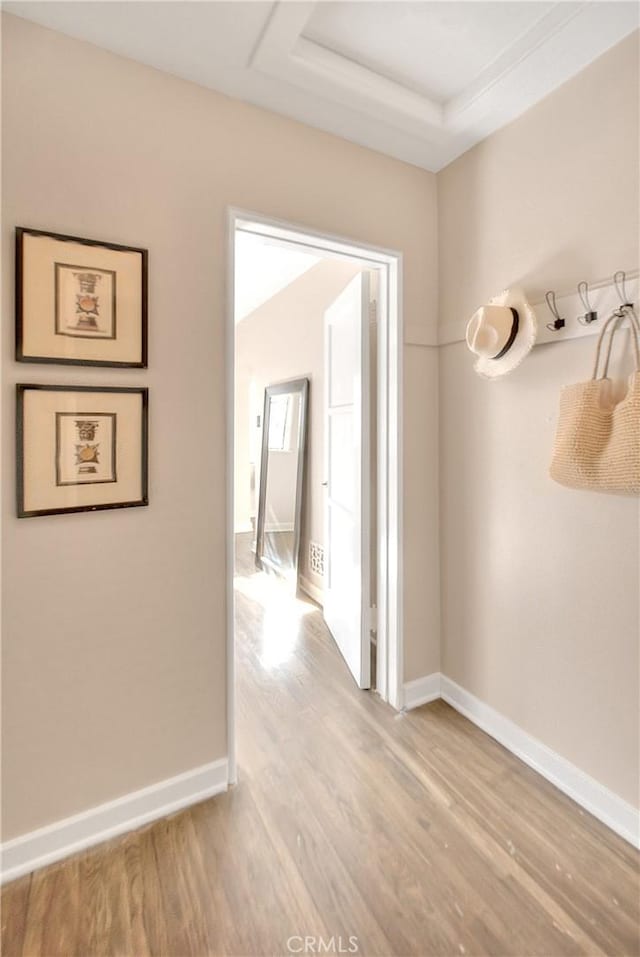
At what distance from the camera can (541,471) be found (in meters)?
1.80

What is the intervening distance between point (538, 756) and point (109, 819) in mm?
1536

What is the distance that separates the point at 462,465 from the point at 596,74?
1426 mm

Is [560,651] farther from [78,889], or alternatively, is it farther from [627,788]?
[78,889]

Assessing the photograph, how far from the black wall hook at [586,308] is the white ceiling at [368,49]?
2.41 ft

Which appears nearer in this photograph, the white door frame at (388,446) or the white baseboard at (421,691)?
the white door frame at (388,446)

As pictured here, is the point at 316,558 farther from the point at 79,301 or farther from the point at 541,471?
the point at 79,301

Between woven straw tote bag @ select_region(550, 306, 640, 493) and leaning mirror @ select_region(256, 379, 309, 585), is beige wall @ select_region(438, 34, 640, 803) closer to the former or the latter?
woven straw tote bag @ select_region(550, 306, 640, 493)

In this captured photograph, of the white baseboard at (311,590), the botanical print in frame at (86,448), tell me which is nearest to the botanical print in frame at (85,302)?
the botanical print in frame at (86,448)

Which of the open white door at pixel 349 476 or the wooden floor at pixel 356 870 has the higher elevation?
the open white door at pixel 349 476

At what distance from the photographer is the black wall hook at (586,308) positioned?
1.55m

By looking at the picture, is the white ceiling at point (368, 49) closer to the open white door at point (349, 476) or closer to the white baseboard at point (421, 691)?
the open white door at point (349, 476)

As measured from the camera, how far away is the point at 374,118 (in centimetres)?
183
